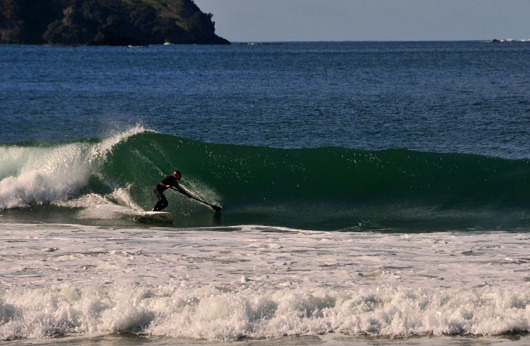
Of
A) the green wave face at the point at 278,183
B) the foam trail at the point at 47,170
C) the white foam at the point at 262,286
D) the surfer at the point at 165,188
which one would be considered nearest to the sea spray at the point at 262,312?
the white foam at the point at 262,286

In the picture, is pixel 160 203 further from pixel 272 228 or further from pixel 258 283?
pixel 258 283

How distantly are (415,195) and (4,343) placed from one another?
500 inches

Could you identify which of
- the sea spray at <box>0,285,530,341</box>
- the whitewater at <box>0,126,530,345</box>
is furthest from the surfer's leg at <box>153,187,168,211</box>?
the sea spray at <box>0,285,530,341</box>

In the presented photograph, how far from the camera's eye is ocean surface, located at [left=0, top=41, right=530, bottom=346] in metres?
11.3

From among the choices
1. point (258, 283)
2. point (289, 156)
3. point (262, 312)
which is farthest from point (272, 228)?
point (289, 156)

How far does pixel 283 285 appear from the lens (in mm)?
12469

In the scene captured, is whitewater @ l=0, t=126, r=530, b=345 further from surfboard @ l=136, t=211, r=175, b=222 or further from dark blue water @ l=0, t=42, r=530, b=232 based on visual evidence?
dark blue water @ l=0, t=42, r=530, b=232

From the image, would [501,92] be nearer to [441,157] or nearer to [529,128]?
[529,128]

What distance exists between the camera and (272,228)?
17641mm

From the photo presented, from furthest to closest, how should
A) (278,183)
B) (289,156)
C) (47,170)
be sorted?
1. (289,156)
2. (278,183)
3. (47,170)

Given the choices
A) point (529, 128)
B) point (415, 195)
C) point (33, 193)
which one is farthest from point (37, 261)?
point (529, 128)

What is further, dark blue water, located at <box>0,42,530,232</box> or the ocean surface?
dark blue water, located at <box>0,42,530,232</box>

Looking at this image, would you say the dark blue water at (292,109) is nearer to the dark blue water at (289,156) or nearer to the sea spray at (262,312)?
the dark blue water at (289,156)

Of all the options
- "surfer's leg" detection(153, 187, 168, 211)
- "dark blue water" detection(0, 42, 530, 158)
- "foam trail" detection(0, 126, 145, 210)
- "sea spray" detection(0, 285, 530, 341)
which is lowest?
"sea spray" detection(0, 285, 530, 341)
